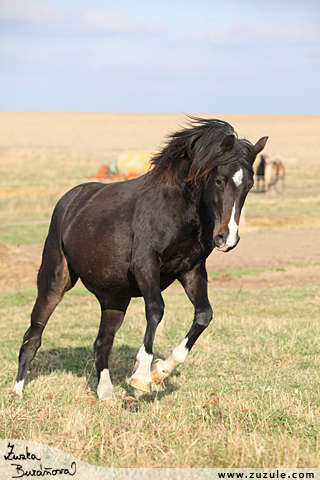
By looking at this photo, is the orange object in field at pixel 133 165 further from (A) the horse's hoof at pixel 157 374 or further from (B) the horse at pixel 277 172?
(A) the horse's hoof at pixel 157 374

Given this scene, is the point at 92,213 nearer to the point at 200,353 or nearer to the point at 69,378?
the point at 69,378

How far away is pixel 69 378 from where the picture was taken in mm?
5312

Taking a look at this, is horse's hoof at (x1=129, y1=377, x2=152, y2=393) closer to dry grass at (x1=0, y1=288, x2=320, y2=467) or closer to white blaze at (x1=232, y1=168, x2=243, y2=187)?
dry grass at (x1=0, y1=288, x2=320, y2=467)

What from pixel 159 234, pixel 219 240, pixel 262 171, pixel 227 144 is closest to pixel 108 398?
pixel 159 234

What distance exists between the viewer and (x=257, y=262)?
13.1m

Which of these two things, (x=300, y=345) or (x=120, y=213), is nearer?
(x=120, y=213)

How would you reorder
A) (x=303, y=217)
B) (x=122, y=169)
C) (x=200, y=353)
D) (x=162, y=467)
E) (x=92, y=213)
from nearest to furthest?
(x=162, y=467) → (x=92, y=213) → (x=200, y=353) → (x=303, y=217) → (x=122, y=169)

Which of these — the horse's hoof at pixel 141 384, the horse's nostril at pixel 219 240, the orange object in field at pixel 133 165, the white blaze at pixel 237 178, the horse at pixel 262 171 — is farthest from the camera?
the horse at pixel 262 171

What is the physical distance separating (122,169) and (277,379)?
19.8 metres

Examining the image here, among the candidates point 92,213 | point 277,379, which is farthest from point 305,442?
point 92,213

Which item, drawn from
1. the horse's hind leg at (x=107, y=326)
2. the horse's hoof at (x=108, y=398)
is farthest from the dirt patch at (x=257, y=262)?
the horse's hoof at (x=108, y=398)

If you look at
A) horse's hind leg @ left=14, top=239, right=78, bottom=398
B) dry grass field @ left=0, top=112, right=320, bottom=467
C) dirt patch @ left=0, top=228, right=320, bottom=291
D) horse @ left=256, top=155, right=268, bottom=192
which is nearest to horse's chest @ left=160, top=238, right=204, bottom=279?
dry grass field @ left=0, top=112, right=320, bottom=467

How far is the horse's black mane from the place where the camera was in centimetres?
399

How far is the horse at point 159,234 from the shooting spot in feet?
12.9
